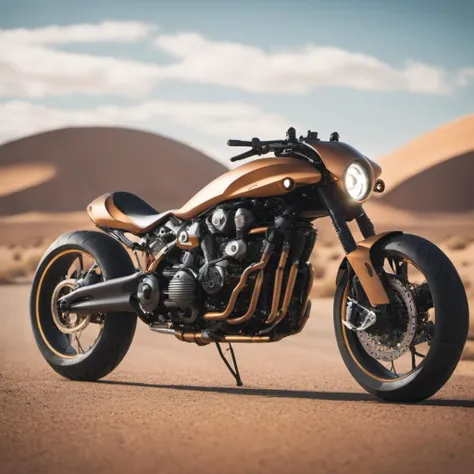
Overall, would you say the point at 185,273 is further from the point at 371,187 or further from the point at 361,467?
the point at 361,467

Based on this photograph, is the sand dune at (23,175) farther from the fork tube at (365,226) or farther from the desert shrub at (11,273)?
the fork tube at (365,226)

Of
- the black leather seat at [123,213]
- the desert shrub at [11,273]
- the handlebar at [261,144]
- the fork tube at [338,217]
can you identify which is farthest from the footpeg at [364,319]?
the desert shrub at [11,273]

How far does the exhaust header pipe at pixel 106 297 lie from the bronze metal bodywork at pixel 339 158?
215 cm

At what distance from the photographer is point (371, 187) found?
27.2 ft

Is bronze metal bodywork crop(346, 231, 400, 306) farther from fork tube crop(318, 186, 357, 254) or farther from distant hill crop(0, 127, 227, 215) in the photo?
distant hill crop(0, 127, 227, 215)

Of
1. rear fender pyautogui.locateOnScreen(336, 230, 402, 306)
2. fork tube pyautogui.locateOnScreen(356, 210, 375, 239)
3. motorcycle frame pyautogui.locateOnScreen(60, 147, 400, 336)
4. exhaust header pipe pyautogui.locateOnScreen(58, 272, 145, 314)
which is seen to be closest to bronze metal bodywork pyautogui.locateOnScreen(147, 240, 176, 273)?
motorcycle frame pyautogui.locateOnScreen(60, 147, 400, 336)

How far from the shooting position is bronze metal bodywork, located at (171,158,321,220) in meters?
8.24

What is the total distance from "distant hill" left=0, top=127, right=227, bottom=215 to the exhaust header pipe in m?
67.9

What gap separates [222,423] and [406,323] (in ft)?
5.09

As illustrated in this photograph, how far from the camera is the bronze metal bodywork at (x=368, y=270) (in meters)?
7.75

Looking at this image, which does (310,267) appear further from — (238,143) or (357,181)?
(238,143)

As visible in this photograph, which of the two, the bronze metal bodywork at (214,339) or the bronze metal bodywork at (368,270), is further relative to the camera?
the bronze metal bodywork at (214,339)

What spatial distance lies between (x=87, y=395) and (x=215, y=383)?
1.35 metres

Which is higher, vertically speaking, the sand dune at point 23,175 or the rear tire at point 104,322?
the sand dune at point 23,175
